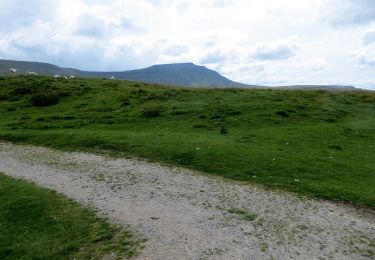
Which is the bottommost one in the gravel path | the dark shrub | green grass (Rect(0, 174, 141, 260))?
green grass (Rect(0, 174, 141, 260))

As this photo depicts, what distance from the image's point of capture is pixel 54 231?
15836 millimetres

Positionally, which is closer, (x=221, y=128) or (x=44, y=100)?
(x=221, y=128)

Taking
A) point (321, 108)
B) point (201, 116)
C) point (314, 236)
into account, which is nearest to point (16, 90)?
point (201, 116)

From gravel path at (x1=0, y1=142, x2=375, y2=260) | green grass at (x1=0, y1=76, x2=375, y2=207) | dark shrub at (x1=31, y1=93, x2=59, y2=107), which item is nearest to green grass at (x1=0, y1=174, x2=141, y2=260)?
gravel path at (x1=0, y1=142, x2=375, y2=260)

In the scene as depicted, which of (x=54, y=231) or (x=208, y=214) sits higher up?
(x=208, y=214)

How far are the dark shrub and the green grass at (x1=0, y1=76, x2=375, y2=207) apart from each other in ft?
0.46

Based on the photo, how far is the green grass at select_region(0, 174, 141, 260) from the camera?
1413 cm

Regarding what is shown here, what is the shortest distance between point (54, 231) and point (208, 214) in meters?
6.38

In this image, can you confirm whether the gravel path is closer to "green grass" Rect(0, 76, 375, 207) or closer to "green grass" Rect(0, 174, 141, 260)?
"green grass" Rect(0, 174, 141, 260)

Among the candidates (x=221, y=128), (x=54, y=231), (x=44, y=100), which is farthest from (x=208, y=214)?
(x=44, y=100)

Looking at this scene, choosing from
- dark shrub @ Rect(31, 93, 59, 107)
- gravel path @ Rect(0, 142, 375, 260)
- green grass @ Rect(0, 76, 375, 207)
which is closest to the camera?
gravel path @ Rect(0, 142, 375, 260)

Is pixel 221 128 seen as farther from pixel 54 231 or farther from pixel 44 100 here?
pixel 44 100

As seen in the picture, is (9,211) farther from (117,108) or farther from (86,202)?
(117,108)

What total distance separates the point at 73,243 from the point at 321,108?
3925 centimetres
